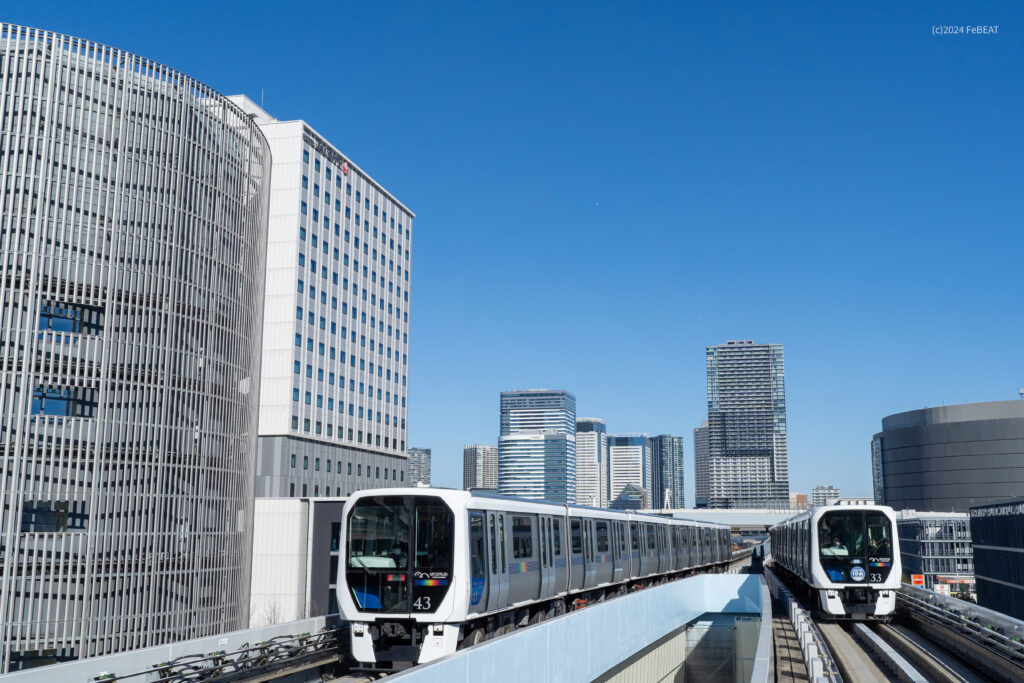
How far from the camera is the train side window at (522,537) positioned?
2003cm

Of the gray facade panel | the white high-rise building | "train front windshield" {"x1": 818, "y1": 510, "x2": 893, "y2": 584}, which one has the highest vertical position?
the white high-rise building

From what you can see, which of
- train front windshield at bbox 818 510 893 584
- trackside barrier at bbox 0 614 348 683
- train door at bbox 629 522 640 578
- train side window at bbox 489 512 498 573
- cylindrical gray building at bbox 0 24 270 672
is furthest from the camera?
cylindrical gray building at bbox 0 24 270 672

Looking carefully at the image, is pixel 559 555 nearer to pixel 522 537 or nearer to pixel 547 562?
pixel 547 562

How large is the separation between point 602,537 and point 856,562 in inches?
309

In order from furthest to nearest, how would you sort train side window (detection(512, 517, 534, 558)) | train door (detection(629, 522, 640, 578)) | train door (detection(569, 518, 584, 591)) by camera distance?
train door (detection(629, 522, 640, 578)), train door (detection(569, 518, 584, 591)), train side window (detection(512, 517, 534, 558))

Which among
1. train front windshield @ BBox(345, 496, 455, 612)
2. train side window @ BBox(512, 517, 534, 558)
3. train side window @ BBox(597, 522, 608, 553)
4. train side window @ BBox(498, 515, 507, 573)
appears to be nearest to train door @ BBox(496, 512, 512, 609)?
train side window @ BBox(498, 515, 507, 573)

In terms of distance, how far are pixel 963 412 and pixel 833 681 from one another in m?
160

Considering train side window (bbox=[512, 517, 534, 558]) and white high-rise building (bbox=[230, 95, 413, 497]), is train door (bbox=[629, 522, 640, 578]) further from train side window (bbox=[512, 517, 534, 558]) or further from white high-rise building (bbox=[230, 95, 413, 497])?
white high-rise building (bbox=[230, 95, 413, 497])

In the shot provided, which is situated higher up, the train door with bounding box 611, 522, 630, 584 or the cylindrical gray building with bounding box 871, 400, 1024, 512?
the cylindrical gray building with bounding box 871, 400, 1024, 512

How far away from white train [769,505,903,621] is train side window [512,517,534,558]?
996 cm

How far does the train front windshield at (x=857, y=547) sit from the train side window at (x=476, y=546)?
13.1 m

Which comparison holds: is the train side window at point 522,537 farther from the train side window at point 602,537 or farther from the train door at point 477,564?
the train side window at point 602,537

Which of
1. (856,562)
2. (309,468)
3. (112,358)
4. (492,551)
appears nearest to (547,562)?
(492,551)

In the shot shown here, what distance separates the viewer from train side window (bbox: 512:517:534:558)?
20.0 metres
